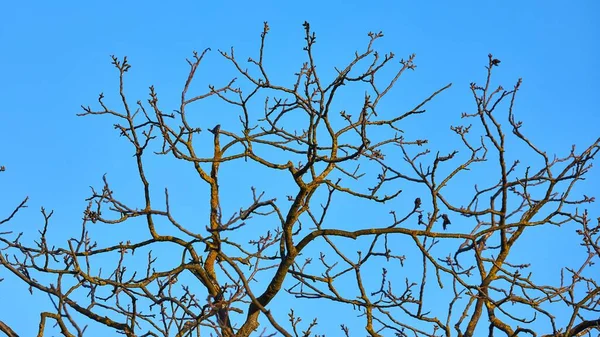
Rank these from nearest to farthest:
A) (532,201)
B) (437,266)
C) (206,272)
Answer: (437,266) < (206,272) < (532,201)

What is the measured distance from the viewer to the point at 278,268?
5281mm

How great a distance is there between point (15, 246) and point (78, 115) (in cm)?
108

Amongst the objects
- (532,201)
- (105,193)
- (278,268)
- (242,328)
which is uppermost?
(532,201)

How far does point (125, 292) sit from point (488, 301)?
267 centimetres

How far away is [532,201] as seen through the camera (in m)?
6.02

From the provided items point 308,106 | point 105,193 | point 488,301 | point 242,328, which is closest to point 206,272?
point 242,328

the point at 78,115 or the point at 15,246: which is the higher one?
the point at 78,115

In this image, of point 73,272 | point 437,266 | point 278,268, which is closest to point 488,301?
point 437,266

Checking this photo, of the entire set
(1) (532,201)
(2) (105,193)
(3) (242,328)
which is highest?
(1) (532,201)

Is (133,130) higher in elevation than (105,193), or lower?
higher

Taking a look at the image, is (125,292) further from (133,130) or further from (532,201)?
(532,201)

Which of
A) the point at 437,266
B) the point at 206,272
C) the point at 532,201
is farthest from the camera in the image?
the point at 532,201

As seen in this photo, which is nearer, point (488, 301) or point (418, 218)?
point (418, 218)

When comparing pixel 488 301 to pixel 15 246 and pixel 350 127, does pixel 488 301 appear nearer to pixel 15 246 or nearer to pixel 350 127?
pixel 350 127
